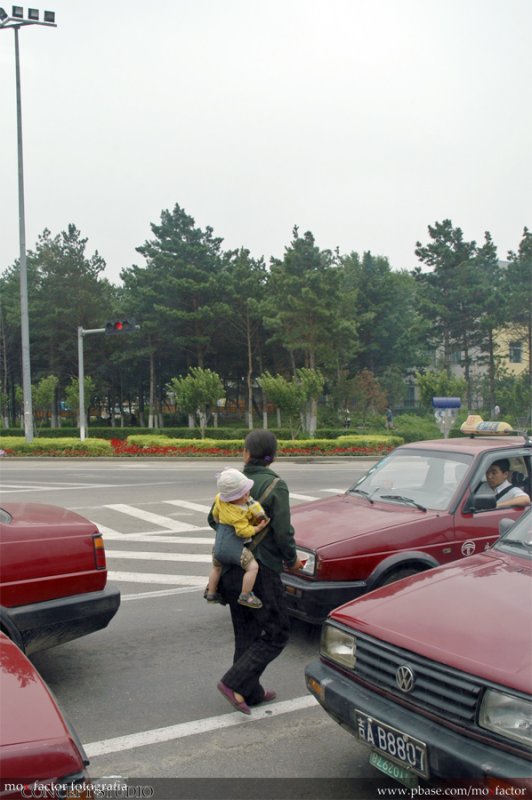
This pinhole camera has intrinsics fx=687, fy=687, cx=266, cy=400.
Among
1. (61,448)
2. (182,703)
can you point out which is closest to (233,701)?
(182,703)

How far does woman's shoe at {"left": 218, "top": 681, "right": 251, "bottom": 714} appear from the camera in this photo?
433 cm

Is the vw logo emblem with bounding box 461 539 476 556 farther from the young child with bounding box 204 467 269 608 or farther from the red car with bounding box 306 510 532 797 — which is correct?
the young child with bounding box 204 467 269 608

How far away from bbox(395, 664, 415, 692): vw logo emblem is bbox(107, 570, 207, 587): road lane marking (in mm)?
4776

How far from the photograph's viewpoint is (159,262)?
4781 cm

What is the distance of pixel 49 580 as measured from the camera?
4.54m

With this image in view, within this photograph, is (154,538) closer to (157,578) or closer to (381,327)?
(157,578)

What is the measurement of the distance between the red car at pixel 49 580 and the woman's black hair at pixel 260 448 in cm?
136

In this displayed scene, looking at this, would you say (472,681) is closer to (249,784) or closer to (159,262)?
(249,784)

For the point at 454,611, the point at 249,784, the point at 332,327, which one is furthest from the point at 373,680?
the point at 332,327

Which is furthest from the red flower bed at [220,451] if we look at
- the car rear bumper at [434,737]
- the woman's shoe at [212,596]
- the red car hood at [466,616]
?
the car rear bumper at [434,737]

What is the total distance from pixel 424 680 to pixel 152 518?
954 cm

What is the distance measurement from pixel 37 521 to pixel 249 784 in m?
2.29

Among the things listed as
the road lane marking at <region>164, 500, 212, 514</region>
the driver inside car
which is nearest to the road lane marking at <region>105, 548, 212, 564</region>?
the road lane marking at <region>164, 500, 212, 514</region>

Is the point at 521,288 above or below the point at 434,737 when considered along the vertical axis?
above
